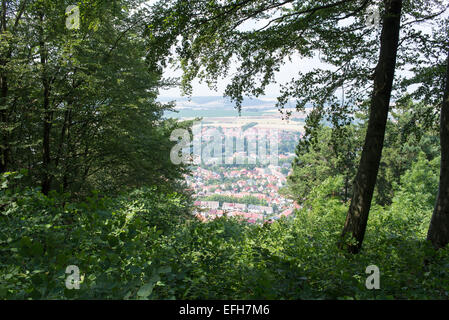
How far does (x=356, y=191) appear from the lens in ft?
16.9

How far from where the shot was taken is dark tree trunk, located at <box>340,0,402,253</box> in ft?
16.1

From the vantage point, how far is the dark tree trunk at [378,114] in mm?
4895

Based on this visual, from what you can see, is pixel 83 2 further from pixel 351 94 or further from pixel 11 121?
pixel 11 121

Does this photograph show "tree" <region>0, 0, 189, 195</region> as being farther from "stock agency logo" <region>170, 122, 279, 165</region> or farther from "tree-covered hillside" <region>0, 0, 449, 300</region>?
"stock agency logo" <region>170, 122, 279, 165</region>

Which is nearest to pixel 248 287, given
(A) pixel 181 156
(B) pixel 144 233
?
(B) pixel 144 233

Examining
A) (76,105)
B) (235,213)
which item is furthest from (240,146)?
(235,213)

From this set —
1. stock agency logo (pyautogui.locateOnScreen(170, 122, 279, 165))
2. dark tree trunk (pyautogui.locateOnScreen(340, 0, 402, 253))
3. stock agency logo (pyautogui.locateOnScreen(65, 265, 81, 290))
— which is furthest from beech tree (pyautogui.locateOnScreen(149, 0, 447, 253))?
stock agency logo (pyautogui.locateOnScreen(170, 122, 279, 165))

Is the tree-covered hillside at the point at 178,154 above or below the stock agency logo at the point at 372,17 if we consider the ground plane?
below

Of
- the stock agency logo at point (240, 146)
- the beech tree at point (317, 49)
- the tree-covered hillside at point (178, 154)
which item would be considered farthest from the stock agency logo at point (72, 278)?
the stock agency logo at point (240, 146)

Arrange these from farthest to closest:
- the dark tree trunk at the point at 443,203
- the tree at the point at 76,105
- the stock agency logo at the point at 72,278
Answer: the tree at the point at 76,105 → the dark tree trunk at the point at 443,203 → the stock agency logo at the point at 72,278

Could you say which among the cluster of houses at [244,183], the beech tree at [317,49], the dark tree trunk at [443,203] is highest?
the beech tree at [317,49]

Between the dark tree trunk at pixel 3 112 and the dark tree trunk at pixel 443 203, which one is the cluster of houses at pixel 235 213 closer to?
the dark tree trunk at pixel 443 203

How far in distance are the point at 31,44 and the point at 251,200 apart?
28.3 metres

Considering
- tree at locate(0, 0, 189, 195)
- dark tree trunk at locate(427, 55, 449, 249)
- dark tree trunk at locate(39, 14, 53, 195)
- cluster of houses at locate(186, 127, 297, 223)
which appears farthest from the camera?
cluster of houses at locate(186, 127, 297, 223)
